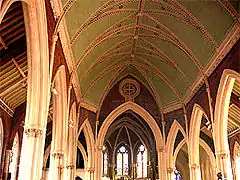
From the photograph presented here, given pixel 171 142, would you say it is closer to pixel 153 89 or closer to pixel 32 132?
pixel 153 89

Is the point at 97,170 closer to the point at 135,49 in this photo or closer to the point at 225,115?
the point at 135,49

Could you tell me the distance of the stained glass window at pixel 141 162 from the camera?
27453 millimetres

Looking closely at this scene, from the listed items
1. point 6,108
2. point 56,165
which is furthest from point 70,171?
point 6,108

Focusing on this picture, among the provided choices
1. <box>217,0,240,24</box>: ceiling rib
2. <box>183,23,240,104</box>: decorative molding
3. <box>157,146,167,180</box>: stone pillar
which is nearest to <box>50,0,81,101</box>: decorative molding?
<box>217,0,240,24</box>: ceiling rib

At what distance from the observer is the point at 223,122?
14.5 meters

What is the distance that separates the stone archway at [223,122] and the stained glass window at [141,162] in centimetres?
1382

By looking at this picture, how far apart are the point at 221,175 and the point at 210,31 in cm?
627

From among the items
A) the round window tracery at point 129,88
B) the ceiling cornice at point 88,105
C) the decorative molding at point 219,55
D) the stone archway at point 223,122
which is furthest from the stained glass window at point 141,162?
the stone archway at point 223,122

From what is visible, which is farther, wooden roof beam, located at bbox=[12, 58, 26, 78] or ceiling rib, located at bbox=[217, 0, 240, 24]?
wooden roof beam, located at bbox=[12, 58, 26, 78]

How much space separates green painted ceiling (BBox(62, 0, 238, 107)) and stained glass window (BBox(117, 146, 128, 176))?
905 cm

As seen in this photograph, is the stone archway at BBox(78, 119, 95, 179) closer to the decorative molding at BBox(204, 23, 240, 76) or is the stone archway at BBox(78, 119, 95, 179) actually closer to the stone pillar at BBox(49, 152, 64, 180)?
the stone pillar at BBox(49, 152, 64, 180)

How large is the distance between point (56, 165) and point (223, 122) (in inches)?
304

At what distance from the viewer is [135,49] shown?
19297mm

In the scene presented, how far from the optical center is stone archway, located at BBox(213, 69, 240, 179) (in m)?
13.8
